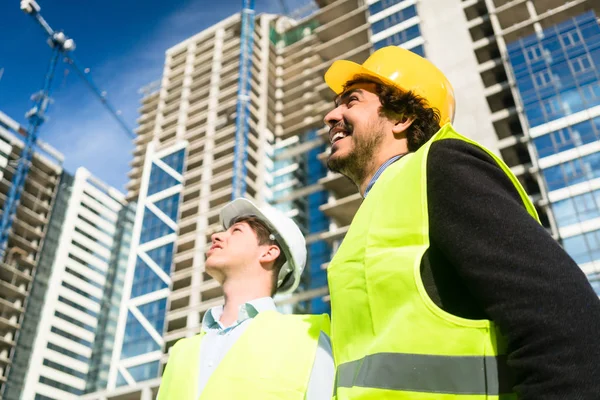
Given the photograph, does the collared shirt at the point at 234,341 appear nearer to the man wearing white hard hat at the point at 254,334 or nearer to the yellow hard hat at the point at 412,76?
the man wearing white hard hat at the point at 254,334

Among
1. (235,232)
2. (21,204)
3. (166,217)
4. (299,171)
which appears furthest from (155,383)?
(235,232)

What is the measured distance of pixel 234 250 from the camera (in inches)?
150

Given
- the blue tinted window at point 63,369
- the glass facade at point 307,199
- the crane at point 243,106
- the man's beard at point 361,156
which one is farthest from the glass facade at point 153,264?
the man's beard at point 361,156

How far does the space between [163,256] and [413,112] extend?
50.7 meters

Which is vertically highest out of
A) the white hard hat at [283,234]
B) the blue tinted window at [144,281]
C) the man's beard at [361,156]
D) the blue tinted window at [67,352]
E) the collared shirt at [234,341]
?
the blue tinted window at [144,281]

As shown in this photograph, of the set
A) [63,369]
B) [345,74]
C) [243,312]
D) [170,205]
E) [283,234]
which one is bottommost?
[243,312]

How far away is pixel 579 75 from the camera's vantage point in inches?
1112

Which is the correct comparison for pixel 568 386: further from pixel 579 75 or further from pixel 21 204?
pixel 21 204

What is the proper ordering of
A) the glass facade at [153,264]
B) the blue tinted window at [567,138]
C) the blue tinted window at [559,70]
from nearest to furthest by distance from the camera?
1. the blue tinted window at [567,138]
2. the blue tinted window at [559,70]
3. the glass facade at [153,264]

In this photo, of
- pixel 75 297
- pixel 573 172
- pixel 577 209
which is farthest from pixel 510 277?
pixel 75 297

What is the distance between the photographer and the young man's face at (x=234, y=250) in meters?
3.73

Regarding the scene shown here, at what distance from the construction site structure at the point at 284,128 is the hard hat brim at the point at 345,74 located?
24916 mm

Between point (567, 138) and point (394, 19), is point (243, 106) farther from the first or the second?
point (567, 138)

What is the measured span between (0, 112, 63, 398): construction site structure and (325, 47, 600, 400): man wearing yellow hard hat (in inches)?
2421
